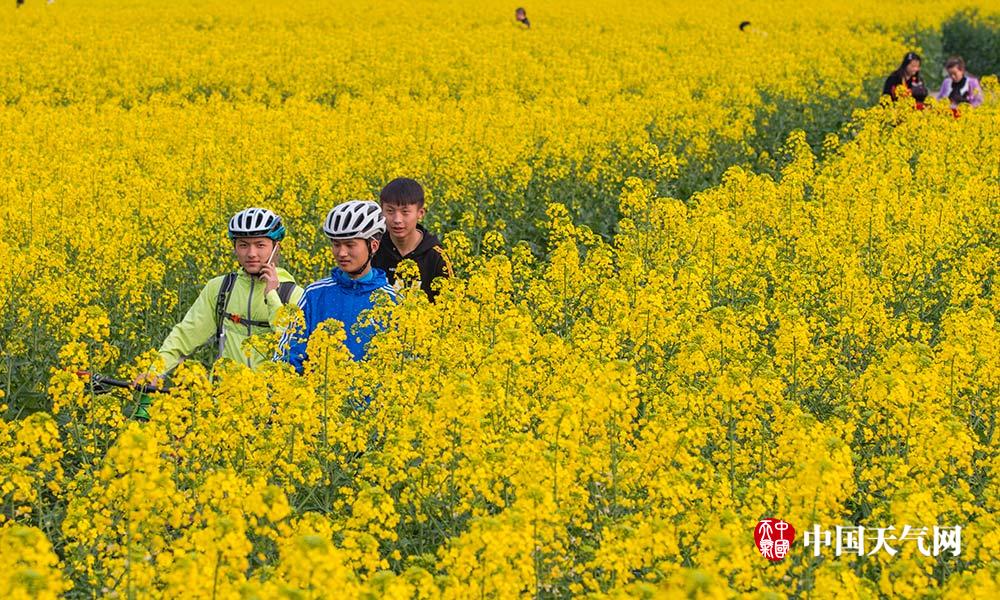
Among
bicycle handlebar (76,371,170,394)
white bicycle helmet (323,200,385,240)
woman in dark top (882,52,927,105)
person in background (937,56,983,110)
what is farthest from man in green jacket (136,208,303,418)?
person in background (937,56,983,110)

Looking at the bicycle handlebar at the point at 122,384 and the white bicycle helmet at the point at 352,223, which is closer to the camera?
the bicycle handlebar at the point at 122,384

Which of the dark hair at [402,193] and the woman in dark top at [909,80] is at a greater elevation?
the woman in dark top at [909,80]

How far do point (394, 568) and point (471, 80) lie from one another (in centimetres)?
2027

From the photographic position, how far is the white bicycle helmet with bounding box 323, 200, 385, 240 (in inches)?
263

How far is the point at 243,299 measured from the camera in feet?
22.3

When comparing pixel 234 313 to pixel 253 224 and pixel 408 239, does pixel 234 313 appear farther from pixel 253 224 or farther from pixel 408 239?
pixel 408 239

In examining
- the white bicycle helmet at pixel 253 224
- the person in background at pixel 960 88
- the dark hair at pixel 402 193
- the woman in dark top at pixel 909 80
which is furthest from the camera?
the person in background at pixel 960 88

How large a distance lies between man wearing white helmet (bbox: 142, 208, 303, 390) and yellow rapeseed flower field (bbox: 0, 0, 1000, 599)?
33 centimetres

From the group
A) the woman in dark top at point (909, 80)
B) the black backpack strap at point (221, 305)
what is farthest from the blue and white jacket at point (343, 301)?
the woman in dark top at point (909, 80)

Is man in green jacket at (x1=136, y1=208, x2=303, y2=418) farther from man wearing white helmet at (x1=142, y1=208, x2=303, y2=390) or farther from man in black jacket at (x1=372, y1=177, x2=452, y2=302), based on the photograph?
man in black jacket at (x1=372, y1=177, x2=452, y2=302)

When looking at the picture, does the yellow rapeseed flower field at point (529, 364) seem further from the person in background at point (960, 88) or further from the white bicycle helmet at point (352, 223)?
the person in background at point (960, 88)

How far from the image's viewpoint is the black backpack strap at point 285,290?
677 centimetres

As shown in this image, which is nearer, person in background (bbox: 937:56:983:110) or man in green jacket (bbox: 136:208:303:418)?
man in green jacket (bbox: 136:208:303:418)

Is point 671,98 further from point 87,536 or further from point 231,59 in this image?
point 87,536
